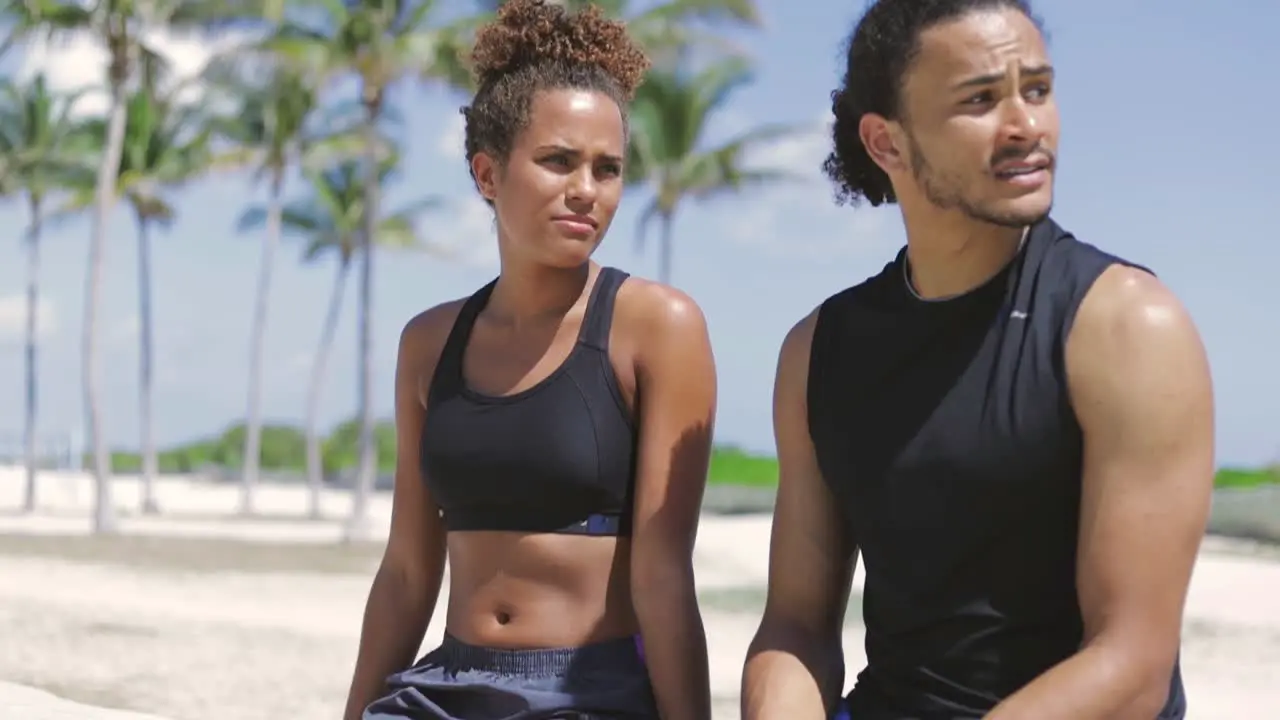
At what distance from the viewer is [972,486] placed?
2271mm

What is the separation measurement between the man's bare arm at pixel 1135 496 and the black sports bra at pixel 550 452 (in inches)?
37.9

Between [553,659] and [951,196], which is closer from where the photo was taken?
[951,196]

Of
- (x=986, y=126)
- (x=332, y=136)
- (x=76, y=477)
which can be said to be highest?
(x=332, y=136)

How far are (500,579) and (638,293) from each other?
0.61 meters

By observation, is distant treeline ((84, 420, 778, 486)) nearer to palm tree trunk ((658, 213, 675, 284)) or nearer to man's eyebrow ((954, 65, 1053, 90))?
palm tree trunk ((658, 213, 675, 284))

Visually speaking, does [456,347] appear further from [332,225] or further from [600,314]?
[332,225]

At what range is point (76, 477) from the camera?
159 feet

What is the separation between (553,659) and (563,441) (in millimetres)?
403

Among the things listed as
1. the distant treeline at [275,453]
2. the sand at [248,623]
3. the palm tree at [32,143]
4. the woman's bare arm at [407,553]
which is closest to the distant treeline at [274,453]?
the distant treeline at [275,453]

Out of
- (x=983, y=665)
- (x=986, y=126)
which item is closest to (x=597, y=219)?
(x=986, y=126)

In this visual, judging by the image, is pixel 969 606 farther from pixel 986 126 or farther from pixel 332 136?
pixel 332 136

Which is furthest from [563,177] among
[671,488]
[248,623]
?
[248,623]

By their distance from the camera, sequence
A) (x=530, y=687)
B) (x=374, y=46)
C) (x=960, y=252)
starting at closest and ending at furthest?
(x=960, y=252) < (x=530, y=687) < (x=374, y=46)

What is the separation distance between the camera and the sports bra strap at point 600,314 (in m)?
2.99
